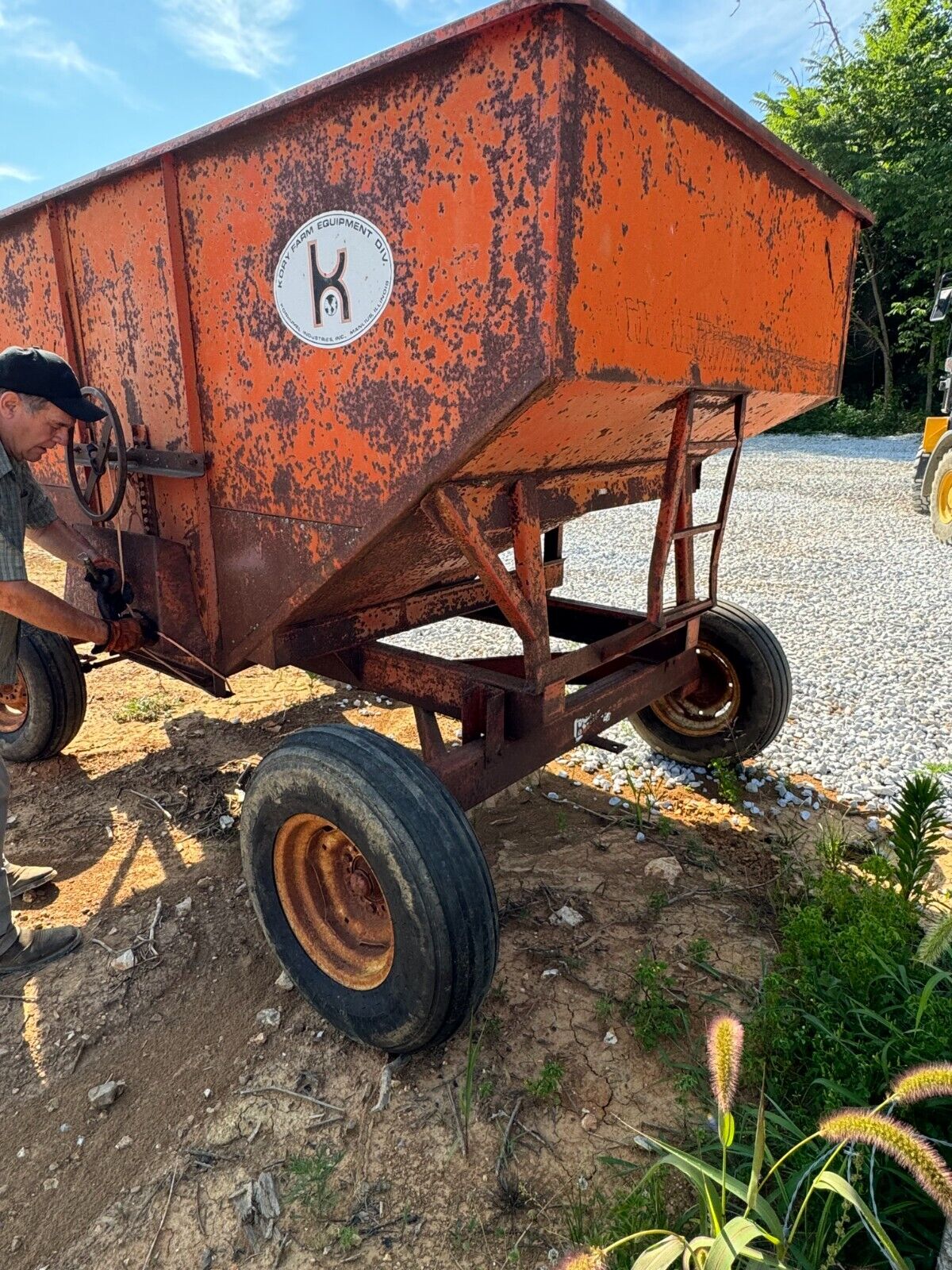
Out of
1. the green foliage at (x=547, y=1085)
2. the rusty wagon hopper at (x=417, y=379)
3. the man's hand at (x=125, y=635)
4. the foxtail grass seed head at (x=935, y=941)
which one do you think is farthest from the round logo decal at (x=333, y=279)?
the green foliage at (x=547, y=1085)

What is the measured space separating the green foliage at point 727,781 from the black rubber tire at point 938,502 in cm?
662

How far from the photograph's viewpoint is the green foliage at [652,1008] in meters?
2.36

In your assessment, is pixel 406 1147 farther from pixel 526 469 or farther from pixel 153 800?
pixel 153 800

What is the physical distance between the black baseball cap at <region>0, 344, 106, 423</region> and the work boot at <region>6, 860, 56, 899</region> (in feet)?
6.08

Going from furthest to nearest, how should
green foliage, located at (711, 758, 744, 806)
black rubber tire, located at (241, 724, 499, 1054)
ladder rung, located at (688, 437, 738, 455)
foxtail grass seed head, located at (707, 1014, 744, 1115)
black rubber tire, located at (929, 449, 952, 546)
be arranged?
black rubber tire, located at (929, 449, 952, 546) < green foliage, located at (711, 758, 744, 806) < ladder rung, located at (688, 437, 738, 455) < black rubber tire, located at (241, 724, 499, 1054) < foxtail grass seed head, located at (707, 1014, 744, 1115)

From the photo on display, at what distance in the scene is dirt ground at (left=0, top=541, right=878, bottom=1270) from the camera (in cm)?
190

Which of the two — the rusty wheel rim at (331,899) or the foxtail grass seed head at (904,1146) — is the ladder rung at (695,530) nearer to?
the rusty wheel rim at (331,899)

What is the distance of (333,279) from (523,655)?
138cm

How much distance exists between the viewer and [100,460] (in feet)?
10.1

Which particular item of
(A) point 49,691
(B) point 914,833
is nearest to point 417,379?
(B) point 914,833

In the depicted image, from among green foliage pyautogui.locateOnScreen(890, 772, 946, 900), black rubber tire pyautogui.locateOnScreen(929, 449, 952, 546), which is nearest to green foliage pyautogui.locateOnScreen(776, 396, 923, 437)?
black rubber tire pyautogui.locateOnScreen(929, 449, 952, 546)

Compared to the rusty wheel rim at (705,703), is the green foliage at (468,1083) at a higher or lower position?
lower

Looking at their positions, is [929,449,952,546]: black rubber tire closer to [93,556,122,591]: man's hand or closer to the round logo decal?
the round logo decal

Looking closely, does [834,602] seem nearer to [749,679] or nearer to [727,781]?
[749,679]
